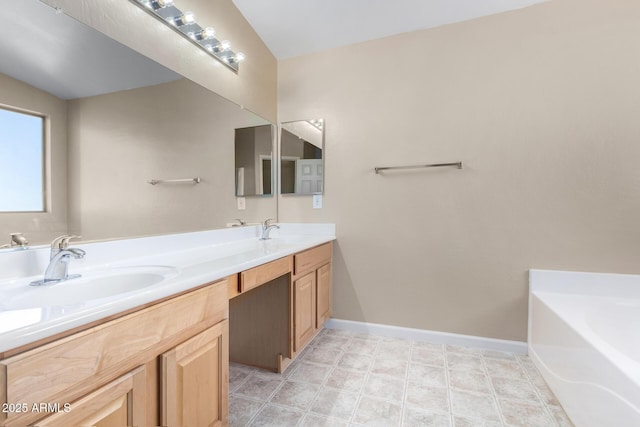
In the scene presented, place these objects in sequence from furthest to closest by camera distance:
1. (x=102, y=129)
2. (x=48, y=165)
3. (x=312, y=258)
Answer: (x=312, y=258) → (x=102, y=129) → (x=48, y=165)

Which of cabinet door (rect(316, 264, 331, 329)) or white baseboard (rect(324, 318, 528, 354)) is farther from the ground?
cabinet door (rect(316, 264, 331, 329))

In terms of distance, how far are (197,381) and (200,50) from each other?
1694mm

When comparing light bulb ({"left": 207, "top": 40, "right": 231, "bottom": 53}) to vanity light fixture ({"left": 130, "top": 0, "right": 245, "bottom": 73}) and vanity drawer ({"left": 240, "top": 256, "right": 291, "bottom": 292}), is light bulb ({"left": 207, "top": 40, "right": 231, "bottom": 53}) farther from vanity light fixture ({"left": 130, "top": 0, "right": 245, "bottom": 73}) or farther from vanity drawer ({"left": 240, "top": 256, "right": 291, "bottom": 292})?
vanity drawer ({"left": 240, "top": 256, "right": 291, "bottom": 292})

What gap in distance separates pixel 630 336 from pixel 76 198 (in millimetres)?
2637

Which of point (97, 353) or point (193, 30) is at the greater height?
point (193, 30)

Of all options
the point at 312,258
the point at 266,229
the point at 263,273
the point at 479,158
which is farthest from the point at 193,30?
the point at 479,158

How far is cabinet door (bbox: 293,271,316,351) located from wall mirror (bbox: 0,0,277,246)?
2.18ft

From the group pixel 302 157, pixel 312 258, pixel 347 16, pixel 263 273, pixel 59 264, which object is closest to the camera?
pixel 59 264

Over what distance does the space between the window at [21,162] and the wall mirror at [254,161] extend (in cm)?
110

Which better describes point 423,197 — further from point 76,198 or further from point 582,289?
point 76,198

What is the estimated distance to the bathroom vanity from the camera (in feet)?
1.82

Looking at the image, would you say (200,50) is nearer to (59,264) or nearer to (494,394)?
(59,264)

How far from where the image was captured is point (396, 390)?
155 cm

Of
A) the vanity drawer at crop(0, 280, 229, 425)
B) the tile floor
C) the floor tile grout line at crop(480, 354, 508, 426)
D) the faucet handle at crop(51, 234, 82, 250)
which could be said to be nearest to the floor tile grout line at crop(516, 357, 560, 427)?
the tile floor
